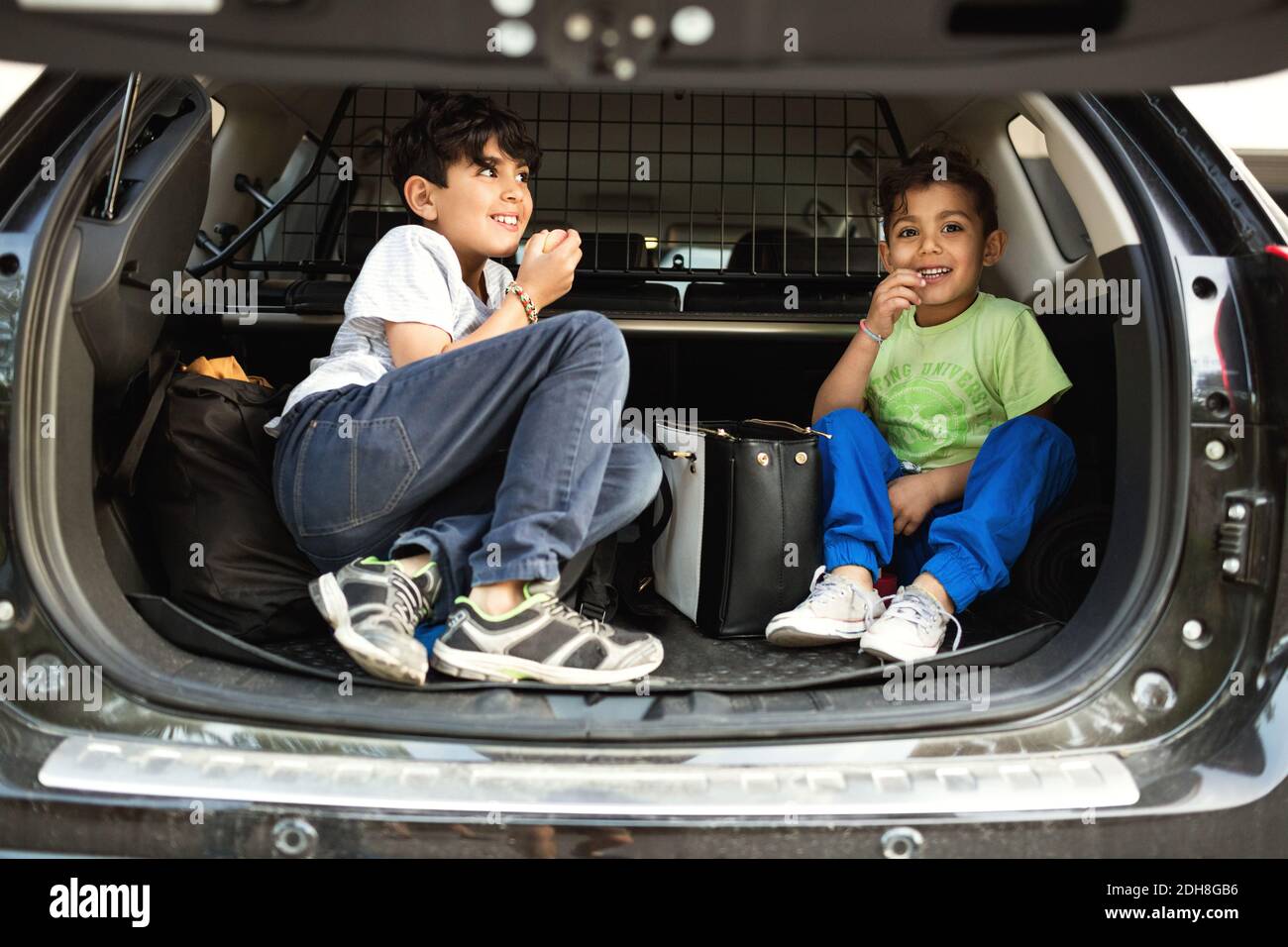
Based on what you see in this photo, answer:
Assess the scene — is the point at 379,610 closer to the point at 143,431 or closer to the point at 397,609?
the point at 397,609

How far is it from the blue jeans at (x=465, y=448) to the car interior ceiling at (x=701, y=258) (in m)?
0.21

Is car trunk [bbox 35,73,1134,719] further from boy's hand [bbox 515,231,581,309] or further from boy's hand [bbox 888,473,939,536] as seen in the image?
boy's hand [bbox 515,231,581,309]

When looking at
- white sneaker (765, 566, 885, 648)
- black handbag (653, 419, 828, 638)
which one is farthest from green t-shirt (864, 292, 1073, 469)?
white sneaker (765, 566, 885, 648)

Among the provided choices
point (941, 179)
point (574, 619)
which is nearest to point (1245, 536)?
point (574, 619)

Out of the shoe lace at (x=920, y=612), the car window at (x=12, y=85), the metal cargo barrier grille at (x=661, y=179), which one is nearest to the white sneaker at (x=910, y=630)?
the shoe lace at (x=920, y=612)

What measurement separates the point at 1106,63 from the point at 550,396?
830mm

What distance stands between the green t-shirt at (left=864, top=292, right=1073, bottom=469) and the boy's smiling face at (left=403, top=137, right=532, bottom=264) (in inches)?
28.8

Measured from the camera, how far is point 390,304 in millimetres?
1570

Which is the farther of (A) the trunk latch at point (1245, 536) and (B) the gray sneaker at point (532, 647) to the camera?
(B) the gray sneaker at point (532, 647)

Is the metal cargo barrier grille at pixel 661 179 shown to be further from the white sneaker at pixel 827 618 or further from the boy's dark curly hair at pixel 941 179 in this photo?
the white sneaker at pixel 827 618

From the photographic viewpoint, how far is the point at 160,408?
1.47m

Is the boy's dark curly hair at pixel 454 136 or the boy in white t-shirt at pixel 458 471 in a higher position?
the boy's dark curly hair at pixel 454 136

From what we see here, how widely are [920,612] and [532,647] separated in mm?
581

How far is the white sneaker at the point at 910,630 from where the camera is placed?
1.45m
